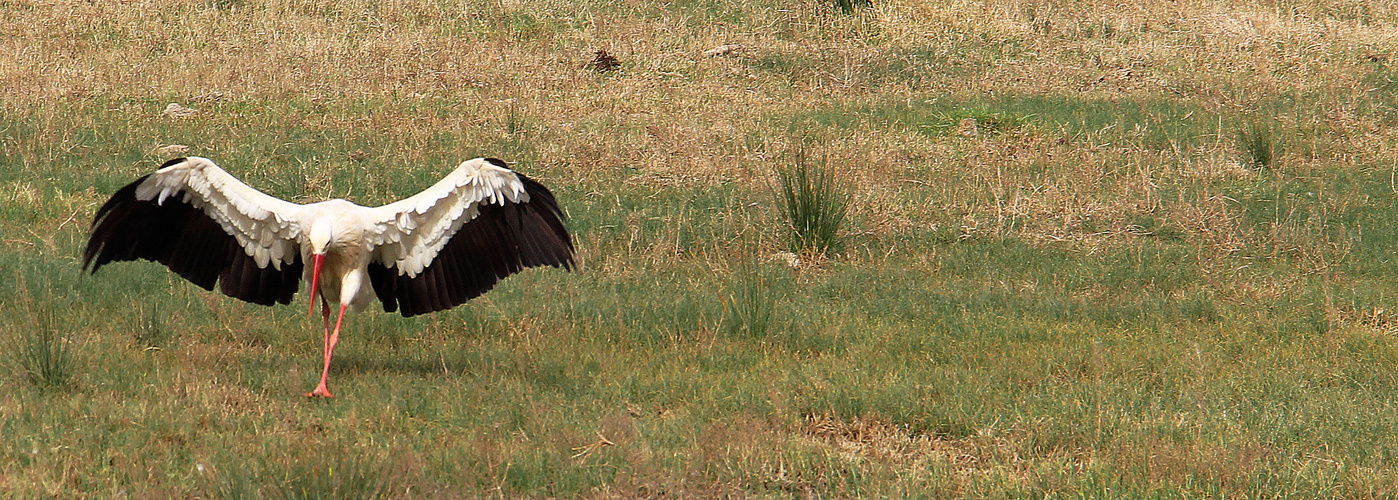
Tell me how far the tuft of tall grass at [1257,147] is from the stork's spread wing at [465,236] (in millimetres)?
6829

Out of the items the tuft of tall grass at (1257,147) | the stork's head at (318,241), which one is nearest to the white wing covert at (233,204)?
the stork's head at (318,241)

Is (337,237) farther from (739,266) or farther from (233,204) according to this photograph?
(739,266)

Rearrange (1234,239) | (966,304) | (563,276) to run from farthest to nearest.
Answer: (1234,239) → (563,276) → (966,304)

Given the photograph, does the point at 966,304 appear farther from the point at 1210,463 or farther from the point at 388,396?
the point at 388,396

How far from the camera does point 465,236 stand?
557 cm

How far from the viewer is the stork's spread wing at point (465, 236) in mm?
5391

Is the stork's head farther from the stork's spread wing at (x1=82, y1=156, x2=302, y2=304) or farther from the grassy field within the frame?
the grassy field

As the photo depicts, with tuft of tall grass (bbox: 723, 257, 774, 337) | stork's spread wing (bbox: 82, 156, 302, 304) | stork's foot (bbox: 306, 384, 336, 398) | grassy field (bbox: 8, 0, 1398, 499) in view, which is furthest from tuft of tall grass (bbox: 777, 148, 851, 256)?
stork's foot (bbox: 306, 384, 336, 398)

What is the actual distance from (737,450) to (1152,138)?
24.8ft

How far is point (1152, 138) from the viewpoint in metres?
11.0

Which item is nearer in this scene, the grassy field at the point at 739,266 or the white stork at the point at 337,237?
the grassy field at the point at 739,266

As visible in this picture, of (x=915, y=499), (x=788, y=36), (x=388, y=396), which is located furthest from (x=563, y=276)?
(x=788, y=36)

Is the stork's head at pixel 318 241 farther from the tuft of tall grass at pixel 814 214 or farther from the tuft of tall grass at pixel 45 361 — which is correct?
the tuft of tall grass at pixel 814 214

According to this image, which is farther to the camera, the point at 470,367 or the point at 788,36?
the point at 788,36
